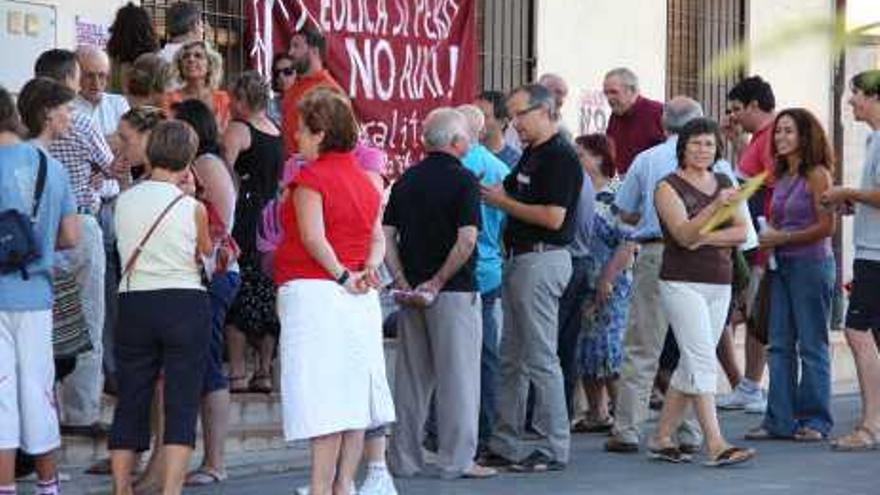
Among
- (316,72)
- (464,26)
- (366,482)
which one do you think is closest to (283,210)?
(366,482)

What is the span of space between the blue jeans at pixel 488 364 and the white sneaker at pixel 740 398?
2964 millimetres

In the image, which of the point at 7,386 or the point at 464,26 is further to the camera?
the point at 464,26

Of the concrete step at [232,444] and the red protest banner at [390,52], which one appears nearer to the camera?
the concrete step at [232,444]

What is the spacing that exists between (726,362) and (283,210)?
17.2ft

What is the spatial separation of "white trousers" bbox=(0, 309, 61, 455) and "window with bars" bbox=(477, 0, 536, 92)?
277 inches

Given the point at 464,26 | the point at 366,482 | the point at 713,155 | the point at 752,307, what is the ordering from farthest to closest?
the point at 464,26
the point at 752,307
the point at 713,155
the point at 366,482

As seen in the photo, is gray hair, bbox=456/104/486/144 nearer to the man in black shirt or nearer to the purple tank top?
the man in black shirt

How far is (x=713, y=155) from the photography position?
8867 millimetres

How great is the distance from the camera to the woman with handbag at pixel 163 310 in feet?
22.2

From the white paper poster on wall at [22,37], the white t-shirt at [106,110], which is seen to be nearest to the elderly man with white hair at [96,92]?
the white t-shirt at [106,110]

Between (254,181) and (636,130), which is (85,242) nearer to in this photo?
(254,181)

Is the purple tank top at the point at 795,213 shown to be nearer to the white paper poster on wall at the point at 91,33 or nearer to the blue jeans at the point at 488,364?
the blue jeans at the point at 488,364

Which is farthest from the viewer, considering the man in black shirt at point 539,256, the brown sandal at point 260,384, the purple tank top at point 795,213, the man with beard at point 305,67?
the man with beard at point 305,67

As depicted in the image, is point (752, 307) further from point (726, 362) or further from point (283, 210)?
point (283, 210)
